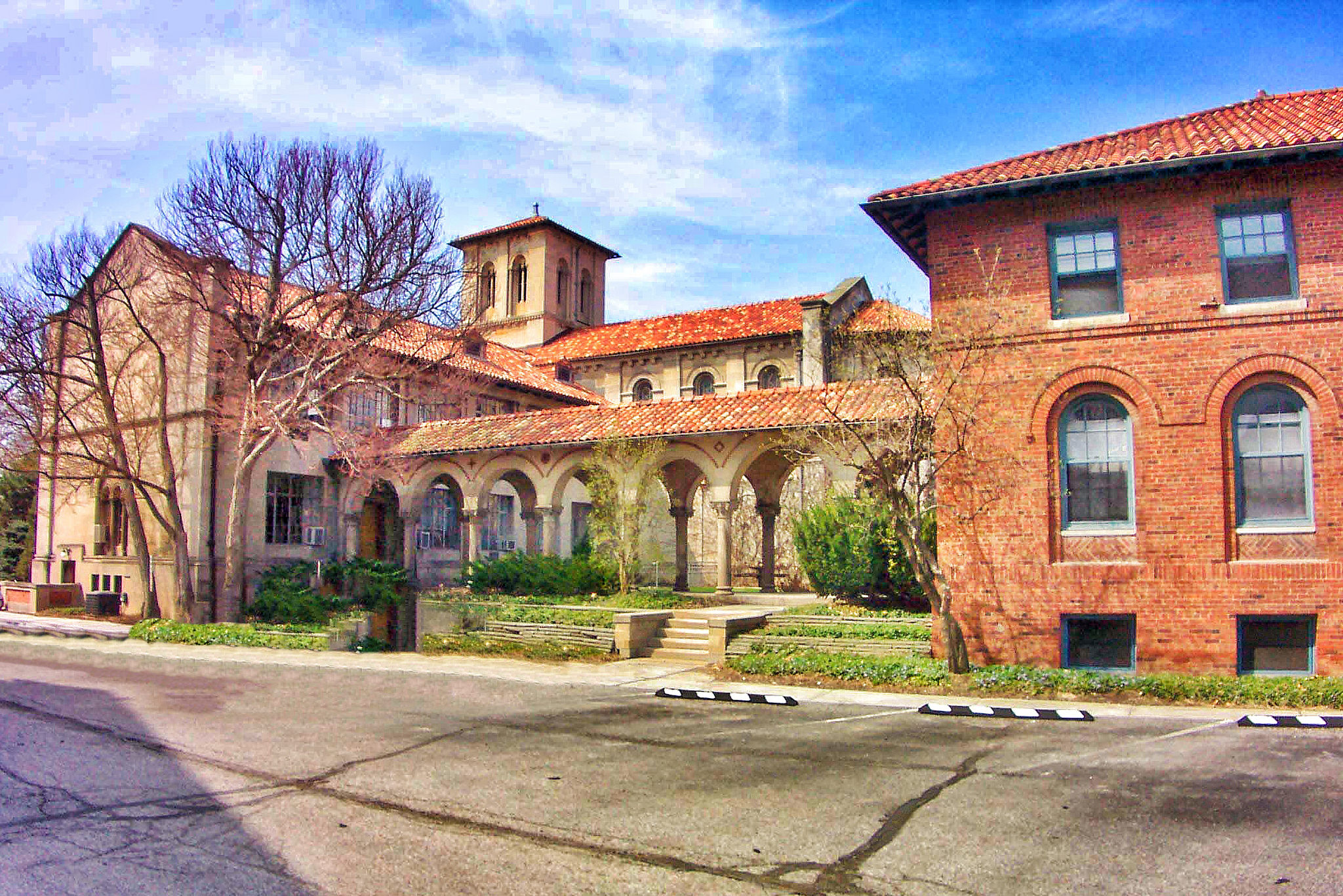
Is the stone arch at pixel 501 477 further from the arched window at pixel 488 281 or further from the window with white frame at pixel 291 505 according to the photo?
the arched window at pixel 488 281

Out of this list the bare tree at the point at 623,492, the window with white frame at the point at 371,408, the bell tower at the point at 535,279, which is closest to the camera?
the bare tree at the point at 623,492

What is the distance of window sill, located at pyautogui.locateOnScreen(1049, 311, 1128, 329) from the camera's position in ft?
46.0

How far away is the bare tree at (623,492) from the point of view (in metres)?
20.9

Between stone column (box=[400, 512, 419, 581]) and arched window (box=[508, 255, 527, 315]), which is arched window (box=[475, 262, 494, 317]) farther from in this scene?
stone column (box=[400, 512, 419, 581])

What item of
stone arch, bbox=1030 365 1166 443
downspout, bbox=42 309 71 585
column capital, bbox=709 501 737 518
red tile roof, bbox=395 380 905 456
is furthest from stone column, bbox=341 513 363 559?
stone arch, bbox=1030 365 1166 443

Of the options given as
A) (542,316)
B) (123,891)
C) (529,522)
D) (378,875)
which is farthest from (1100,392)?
(542,316)

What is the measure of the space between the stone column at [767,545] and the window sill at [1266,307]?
1292 cm

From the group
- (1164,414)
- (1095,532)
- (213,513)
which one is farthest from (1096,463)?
(213,513)

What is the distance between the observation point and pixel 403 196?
2314 cm

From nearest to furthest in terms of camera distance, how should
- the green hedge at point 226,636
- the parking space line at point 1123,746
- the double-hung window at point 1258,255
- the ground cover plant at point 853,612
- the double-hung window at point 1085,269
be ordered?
1. the parking space line at point 1123,746
2. the double-hung window at point 1258,255
3. the double-hung window at point 1085,269
4. the ground cover plant at point 853,612
5. the green hedge at point 226,636

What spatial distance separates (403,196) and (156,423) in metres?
9.65

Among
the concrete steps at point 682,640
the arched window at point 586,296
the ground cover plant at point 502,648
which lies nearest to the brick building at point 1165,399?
the concrete steps at point 682,640

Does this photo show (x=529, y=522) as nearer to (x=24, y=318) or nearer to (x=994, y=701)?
(x=24, y=318)

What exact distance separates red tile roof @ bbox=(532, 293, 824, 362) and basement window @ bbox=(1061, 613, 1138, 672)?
21.7 m
